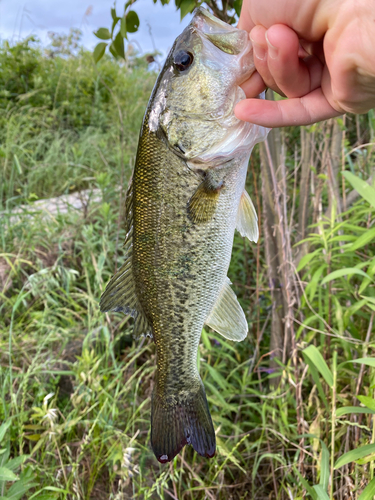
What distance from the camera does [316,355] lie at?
5.81 feet

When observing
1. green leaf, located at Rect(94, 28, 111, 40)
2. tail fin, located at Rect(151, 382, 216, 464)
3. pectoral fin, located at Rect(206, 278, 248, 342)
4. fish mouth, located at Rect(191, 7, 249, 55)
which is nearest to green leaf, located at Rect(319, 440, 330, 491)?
tail fin, located at Rect(151, 382, 216, 464)

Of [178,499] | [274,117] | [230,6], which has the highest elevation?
[230,6]

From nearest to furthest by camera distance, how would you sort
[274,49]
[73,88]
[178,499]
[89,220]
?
[274,49]
[178,499]
[89,220]
[73,88]

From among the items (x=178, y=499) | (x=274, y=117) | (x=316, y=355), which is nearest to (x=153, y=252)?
(x=274, y=117)

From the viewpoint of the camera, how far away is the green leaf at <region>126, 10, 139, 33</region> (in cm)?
154

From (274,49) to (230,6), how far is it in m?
1.43

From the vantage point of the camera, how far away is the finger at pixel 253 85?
117cm

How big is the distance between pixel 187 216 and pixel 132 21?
0.92 m

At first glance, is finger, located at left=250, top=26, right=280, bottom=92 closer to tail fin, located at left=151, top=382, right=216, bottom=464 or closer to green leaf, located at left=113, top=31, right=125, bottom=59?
green leaf, located at left=113, top=31, right=125, bottom=59

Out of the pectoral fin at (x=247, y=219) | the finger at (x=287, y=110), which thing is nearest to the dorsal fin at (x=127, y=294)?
the pectoral fin at (x=247, y=219)

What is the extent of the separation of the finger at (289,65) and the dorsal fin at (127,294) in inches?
25.5

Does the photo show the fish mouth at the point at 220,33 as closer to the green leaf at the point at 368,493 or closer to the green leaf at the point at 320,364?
the green leaf at the point at 320,364

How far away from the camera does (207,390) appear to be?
8.02ft

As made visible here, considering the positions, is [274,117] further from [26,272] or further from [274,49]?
[26,272]
